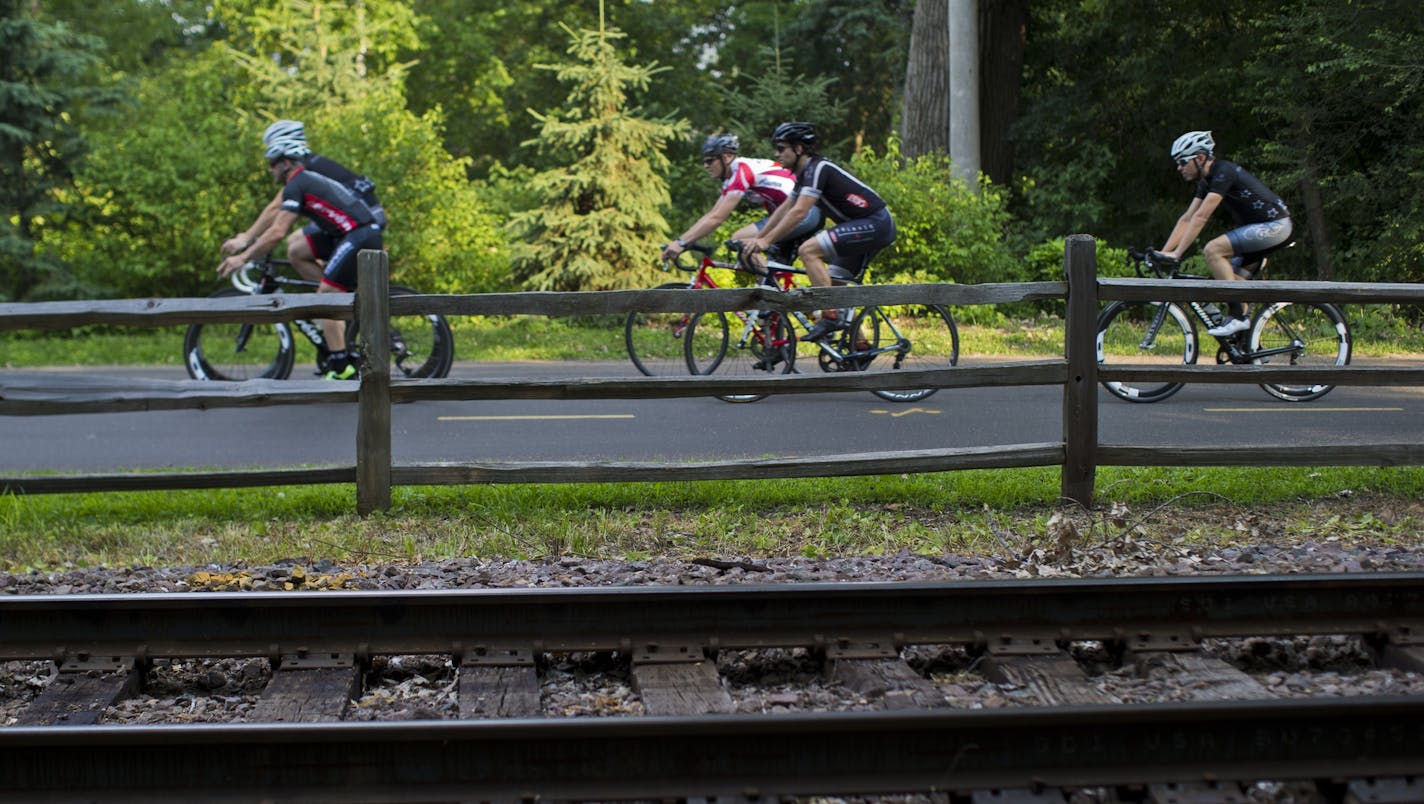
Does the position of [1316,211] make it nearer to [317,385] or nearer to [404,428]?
[404,428]

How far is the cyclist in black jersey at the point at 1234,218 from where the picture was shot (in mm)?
10227

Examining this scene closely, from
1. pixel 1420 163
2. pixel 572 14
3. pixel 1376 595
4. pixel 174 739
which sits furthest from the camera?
pixel 572 14

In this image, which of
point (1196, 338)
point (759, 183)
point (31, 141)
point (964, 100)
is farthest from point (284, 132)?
point (31, 141)

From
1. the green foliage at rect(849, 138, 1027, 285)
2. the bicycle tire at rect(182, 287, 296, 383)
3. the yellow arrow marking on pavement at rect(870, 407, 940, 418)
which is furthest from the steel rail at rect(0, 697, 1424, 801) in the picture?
the green foliage at rect(849, 138, 1027, 285)

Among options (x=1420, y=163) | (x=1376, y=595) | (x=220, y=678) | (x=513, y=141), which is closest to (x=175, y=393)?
(x=220, y=678)

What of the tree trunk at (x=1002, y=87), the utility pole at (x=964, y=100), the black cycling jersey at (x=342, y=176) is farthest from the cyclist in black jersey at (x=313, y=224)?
the tree trunk at (x=1002, y=87)

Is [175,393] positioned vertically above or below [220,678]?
above

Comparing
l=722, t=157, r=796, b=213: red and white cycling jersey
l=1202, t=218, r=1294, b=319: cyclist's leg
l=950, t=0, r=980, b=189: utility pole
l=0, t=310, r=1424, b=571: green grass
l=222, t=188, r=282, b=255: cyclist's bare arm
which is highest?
l=950, t=0, r=980, b=189: utility pole

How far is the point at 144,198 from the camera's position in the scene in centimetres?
2078

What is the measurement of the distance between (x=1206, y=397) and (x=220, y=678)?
8.55 meters

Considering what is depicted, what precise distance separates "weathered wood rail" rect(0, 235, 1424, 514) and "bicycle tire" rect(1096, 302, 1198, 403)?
2.84 meters

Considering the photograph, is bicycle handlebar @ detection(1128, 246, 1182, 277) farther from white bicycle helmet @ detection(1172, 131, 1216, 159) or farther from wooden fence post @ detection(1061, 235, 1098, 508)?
wooden fence post @ detection(1061, 235, 1098, 508)

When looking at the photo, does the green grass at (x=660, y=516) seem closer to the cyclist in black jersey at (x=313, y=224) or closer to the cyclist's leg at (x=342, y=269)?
the cyclist's leg at (x=342, y=269)

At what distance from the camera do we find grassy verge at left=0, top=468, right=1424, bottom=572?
672 centimetres
